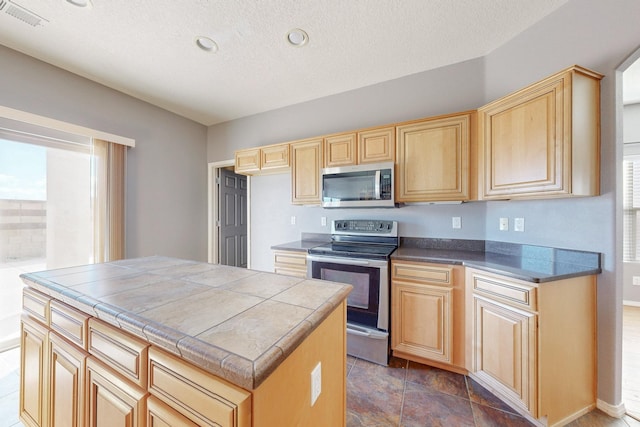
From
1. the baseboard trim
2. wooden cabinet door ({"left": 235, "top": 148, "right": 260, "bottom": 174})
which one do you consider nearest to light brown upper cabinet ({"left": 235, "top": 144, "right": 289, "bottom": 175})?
wooden cabinet door ({"left": 235, "top": 148, "right": 260, "bottom": 174})

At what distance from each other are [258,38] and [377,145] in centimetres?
140

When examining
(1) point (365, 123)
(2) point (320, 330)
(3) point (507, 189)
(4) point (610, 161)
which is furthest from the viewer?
(1) point (365, 123)

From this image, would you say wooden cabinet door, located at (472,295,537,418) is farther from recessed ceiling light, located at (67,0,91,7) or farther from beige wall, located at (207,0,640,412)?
recessed ceiling light, located at (67,0,91,7)

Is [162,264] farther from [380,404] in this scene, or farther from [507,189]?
[507,189]

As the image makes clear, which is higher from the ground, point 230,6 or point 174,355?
point 230,6

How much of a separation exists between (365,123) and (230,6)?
166 cm

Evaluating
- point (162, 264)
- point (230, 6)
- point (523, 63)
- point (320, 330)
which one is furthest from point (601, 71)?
point (162, 264)

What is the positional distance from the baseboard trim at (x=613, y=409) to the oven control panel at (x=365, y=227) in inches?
68.7

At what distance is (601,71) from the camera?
154 cm

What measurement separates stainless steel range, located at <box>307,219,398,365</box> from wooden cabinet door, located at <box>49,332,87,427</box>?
1645 millimetres

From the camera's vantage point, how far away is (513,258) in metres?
1.91

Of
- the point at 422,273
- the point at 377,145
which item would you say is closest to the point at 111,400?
the point at 422,273

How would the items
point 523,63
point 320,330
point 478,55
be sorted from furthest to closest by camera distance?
point 478,55 → point 523,63 → point 320,330

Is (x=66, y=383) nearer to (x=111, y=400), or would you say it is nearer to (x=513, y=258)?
(x=111, y=400)
